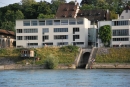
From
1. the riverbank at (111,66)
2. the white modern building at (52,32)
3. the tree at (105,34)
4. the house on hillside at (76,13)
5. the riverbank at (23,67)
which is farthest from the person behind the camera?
the house on hillside at (76,13)

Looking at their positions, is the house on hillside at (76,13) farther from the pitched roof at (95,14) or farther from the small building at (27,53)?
the small building at (27,53)

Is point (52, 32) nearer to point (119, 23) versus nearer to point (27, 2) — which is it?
point (119, 23)

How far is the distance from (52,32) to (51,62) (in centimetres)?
2436

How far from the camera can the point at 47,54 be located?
11531 cm

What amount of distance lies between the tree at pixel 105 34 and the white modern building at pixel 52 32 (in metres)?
4.77

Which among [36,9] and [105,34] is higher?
[36,9]

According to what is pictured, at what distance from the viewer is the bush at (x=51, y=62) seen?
104m

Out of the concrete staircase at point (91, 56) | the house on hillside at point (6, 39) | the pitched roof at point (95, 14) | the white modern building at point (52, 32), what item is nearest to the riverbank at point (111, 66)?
the concrete staircase at point (91, 56)

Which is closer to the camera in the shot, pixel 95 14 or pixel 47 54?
pixel 47 54

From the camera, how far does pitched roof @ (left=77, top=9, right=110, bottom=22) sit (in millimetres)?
148250

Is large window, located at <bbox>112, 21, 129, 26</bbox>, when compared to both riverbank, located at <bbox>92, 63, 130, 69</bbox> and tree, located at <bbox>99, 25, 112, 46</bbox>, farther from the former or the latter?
riverbank, located at <bbox>92, 63, 130, 69</bbox>

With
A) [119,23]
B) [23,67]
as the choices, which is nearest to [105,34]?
[119,23]

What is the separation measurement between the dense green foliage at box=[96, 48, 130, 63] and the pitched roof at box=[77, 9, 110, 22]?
3364 cm

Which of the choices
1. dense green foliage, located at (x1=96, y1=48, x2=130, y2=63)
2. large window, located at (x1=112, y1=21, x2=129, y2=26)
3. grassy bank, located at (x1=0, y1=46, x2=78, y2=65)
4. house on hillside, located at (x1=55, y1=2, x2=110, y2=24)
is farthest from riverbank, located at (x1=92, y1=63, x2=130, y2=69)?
house on hillside, located at (x1=55, y1=2, x2=110, y2=24)
